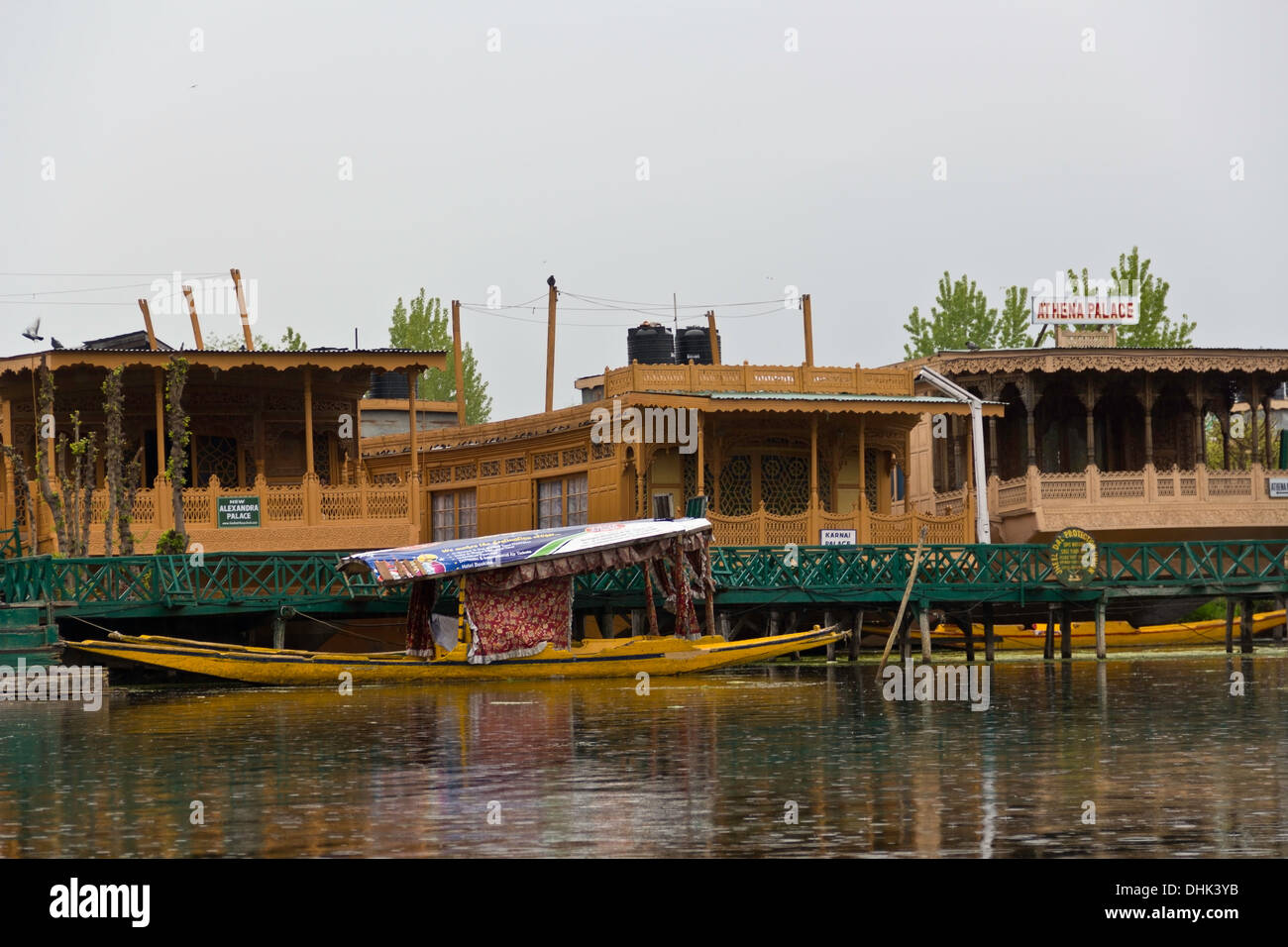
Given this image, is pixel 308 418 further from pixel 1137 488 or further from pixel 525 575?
pixel 1137 488

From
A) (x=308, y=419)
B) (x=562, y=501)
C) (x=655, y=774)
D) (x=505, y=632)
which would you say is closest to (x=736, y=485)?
(x=562, y=501)

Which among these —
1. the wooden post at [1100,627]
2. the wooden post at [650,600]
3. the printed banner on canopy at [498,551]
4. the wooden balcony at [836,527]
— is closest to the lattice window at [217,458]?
the printed banner on canopy at [498,551]

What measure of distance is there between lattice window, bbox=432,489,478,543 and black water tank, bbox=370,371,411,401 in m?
10.1

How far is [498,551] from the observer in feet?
105

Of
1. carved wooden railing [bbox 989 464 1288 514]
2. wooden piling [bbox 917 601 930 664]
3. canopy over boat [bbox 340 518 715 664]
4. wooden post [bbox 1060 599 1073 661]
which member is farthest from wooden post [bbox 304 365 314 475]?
carved wooden railing [bbox 989 464 1288 514]

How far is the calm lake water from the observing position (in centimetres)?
1525

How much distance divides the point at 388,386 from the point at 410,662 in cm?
2366

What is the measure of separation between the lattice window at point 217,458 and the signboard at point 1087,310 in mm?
19930

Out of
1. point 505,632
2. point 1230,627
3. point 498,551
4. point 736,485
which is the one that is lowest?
point 1230,627

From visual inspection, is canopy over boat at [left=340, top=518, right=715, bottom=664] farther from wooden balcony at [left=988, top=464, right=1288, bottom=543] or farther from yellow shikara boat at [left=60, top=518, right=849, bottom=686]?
wooden balcony at [left=988, top=464, right=1288, bottom=543]

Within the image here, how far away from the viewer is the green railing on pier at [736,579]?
33.2 m

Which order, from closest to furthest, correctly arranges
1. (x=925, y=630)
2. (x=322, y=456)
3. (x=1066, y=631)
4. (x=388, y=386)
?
(x=925, y=630) → (x=1066, y=631) → (x=322, y=456) → (x=388, y=386)

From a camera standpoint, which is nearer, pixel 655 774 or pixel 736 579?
pixel 655 774
